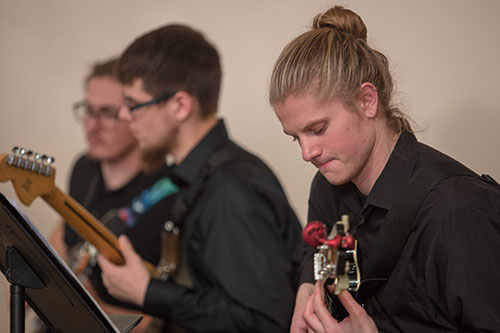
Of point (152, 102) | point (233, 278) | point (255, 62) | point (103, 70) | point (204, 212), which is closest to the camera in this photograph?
point (233, 278)

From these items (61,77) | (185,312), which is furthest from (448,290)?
(61,77)

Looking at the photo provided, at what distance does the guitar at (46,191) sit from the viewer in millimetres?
1853

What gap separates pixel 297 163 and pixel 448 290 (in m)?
1.30

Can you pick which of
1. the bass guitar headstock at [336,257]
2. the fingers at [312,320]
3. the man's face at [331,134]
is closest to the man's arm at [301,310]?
the fingers at [312,320]

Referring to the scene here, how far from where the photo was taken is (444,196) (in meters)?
1.32

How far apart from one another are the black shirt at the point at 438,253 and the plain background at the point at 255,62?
0.25 m

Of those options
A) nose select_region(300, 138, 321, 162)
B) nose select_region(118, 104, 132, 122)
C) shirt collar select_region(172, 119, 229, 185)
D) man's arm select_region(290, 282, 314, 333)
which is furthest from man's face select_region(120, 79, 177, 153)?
nose select_region(300, 138, 321, 162)

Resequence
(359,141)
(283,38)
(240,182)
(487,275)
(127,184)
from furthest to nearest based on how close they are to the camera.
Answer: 1. (127,184)
2. (283,38)
3. (240,182)
4. (359,141)
5. (487,275)

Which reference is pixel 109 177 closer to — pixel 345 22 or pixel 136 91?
pixel 136 91

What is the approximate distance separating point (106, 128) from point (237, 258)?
1.22 m

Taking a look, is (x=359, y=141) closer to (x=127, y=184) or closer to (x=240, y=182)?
(x=240, y=182)

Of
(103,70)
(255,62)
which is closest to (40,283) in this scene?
(255,62)

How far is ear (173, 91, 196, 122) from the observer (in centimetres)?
235

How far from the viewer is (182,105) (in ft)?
7.73
